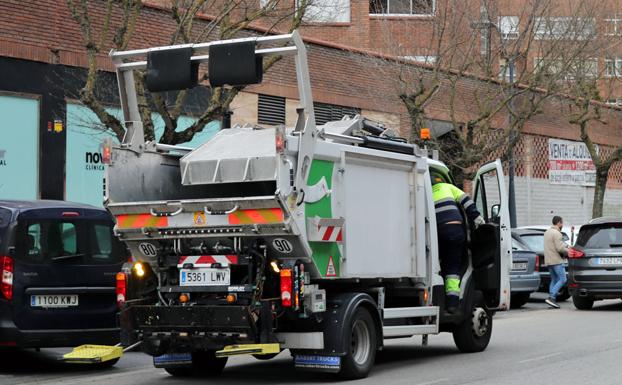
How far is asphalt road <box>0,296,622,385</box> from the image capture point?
1043 cm

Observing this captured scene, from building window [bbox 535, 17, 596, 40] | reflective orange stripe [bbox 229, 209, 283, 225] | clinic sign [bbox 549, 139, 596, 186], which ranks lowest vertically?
reflective orange stripe [bbox 229, 209, 283, 225]

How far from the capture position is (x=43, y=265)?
11.0 m

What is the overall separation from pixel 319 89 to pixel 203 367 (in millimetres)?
14772

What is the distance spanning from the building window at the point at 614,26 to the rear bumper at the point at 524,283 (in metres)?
12.3

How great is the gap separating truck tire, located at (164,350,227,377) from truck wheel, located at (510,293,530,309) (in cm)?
1034

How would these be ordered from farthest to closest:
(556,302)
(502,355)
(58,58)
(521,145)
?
(521,145) → (556,302) → (58,58) → (502,355)

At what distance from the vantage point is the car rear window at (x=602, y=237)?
19.0 m

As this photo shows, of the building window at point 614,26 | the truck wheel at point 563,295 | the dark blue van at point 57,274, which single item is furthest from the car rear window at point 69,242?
the building window at point 614,26

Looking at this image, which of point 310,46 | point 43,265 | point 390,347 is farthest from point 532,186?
point 43,265

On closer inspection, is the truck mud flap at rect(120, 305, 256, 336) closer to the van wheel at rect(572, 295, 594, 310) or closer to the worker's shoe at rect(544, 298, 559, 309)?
the van wheel at rect(572, 295, 594, 310)

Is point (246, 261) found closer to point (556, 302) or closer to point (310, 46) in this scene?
point (556, 302)

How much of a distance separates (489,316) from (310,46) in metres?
13.3

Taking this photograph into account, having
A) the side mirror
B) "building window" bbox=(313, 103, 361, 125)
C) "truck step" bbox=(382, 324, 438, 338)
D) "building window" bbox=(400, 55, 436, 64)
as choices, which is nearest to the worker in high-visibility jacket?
"truck step" bbox=(382, 324, 438, 338)

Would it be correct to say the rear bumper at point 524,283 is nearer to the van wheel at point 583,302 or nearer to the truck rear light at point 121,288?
the van wheel at point 583,302
